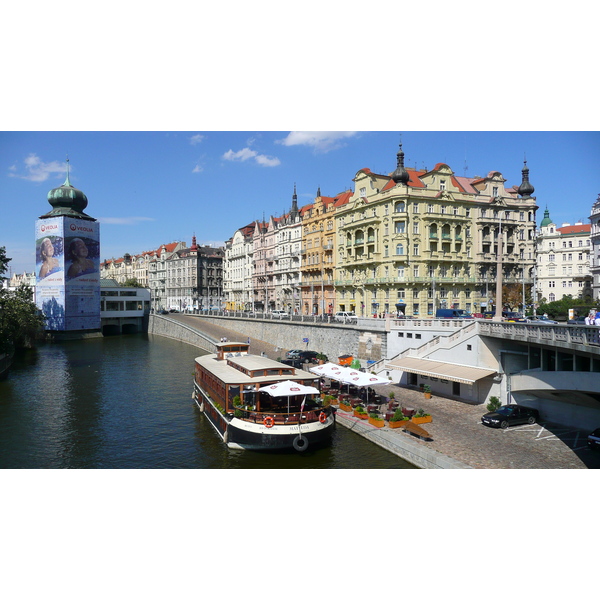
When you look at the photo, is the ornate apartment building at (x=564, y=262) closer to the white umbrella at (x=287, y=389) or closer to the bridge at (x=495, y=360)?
the bridge at (x=495, y=360)

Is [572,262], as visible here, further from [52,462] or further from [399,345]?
[52,462]

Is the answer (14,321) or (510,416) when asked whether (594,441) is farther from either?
(14,321)

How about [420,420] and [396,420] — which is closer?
[396,420]

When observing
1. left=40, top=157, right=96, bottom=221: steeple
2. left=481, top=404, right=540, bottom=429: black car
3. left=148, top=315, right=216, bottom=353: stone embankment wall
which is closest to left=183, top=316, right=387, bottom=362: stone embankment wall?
left=148, top=315, right=216, bottom=353: stone embankment wall

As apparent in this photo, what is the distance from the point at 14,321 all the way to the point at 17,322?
77.2 inches

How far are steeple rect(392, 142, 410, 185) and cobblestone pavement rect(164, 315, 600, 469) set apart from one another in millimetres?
35867

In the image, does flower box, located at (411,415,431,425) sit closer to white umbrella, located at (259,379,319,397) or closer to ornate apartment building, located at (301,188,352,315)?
white umbrella, located at (259,379,319,397)

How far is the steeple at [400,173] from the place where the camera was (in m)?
60.3

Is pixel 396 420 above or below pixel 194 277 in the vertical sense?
below

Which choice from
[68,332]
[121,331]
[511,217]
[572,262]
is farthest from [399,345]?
[121,331]

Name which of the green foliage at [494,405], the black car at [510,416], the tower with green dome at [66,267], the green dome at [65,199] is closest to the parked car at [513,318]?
the green foliage at [494,405]

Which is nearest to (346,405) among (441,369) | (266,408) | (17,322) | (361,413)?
(361,413)

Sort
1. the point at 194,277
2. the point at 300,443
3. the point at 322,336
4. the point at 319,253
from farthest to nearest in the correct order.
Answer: the point at 194,277
the point at 319,253
the point at 322,336
the point at 300,443

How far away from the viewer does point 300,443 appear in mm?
25469
